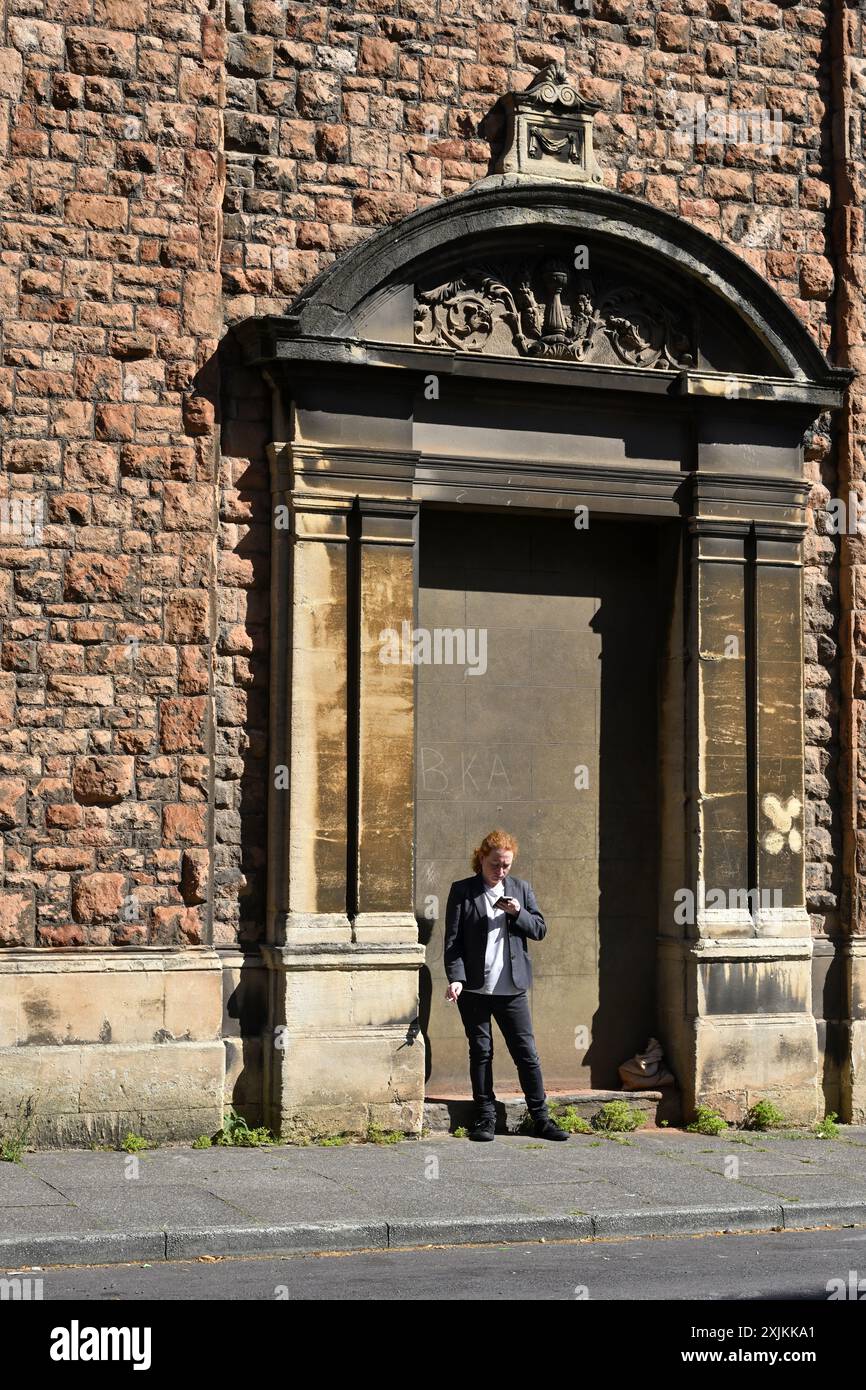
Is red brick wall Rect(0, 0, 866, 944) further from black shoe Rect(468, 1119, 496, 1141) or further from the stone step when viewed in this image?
black shoe Rect(468, 1119, 496, 1141)

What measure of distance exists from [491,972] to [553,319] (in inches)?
169

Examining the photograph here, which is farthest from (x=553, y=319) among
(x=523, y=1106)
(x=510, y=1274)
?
(x=510, y=1274)

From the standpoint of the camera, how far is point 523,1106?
12367 mm

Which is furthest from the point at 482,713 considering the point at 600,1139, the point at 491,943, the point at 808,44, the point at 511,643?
the point at 808,44

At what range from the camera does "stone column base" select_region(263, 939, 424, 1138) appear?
11.8 meters

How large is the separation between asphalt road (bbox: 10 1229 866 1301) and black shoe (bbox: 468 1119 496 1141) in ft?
8.96

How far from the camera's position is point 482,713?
12891mm

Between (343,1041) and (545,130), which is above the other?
(545,130)

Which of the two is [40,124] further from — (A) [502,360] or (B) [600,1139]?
(B) [600,1139]

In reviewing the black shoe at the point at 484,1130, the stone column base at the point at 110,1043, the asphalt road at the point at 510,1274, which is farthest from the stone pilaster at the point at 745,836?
the asphalt road at the point at 510,1274

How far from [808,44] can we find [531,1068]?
7412 millimetres

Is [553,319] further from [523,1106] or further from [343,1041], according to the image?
[523,1106]

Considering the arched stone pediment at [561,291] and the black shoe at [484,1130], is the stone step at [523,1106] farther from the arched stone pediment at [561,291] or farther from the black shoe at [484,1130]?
the arched stone pediment at [561,291]
